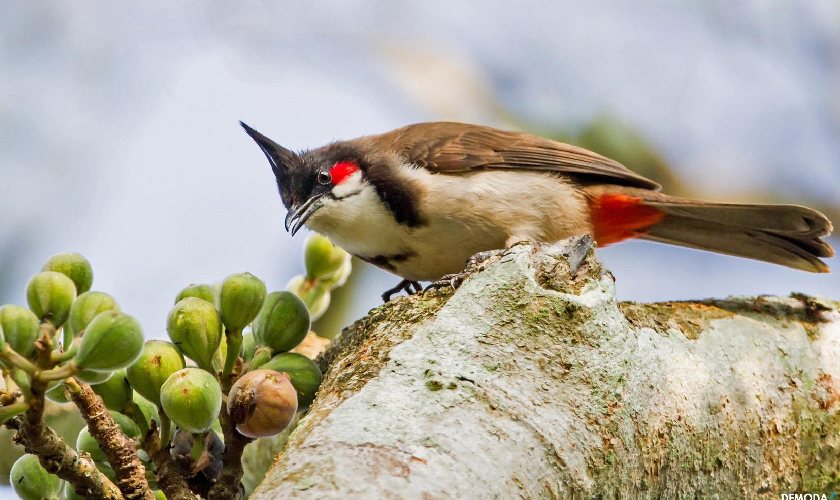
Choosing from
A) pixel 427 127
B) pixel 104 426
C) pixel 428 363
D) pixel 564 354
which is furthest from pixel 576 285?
pixel 427 127

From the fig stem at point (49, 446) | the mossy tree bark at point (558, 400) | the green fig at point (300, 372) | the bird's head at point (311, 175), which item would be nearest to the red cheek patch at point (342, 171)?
the bird's head at point (311, 175)

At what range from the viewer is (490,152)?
3818 mm

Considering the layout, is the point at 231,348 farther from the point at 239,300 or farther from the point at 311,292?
the point at 311,292

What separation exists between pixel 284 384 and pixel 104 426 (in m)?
0.36

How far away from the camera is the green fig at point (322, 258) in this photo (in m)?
2.66

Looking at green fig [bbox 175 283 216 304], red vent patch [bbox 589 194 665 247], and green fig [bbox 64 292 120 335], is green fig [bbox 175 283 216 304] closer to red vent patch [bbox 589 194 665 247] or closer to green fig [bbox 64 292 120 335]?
green fig [bbox 64 292 120 335]

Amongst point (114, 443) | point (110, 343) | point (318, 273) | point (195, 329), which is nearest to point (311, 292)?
point (318, 273)

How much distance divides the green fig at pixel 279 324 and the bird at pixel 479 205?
1.30 metres

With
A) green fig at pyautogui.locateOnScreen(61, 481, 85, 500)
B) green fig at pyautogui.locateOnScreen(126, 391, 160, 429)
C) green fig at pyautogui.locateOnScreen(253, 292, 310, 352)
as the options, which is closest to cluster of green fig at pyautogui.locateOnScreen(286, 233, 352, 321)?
green fig at pyautogui.locateOnScreen(253, 292, 310, 352)

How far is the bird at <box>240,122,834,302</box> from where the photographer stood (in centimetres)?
344

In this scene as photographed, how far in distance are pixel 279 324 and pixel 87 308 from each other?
0.60 meters

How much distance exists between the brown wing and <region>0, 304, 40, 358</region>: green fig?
2439 millimetres

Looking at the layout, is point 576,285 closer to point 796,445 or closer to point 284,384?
point 284,384

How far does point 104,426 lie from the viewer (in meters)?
1.61
